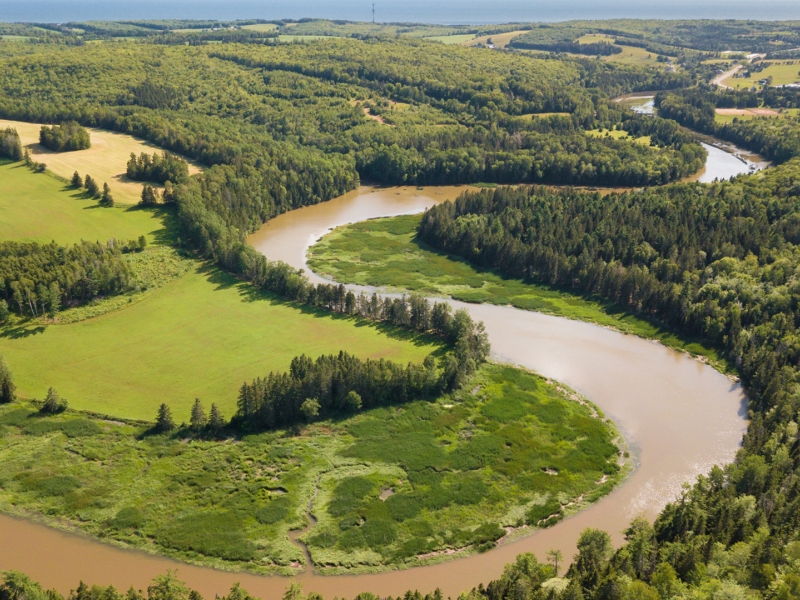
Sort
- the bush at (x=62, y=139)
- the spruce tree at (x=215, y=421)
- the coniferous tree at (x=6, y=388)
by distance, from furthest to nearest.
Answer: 1. the bush at (x=62, y=139)
2. the coniferous tree at (x=6, y=388)
3. the spruce tree at (x=215, y=421)

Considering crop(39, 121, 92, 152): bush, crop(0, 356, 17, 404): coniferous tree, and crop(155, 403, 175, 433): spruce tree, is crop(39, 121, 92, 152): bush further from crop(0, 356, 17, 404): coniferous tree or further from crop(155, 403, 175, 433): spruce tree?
crop(155, 403, 175, 433): spruce tree

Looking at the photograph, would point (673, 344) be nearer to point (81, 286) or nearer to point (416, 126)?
point (81, 286)

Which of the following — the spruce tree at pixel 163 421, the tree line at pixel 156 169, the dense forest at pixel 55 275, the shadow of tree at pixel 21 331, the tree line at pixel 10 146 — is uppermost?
the tree line at pixel 10 146

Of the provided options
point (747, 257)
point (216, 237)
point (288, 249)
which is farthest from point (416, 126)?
point (747, 257)

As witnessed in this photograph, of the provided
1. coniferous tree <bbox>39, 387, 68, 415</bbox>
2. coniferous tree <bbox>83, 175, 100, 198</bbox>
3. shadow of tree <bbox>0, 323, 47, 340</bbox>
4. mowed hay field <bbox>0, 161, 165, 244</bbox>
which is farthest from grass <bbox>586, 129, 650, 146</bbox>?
coniferous tree <bbox>39, 387, 68, 415</bbox>

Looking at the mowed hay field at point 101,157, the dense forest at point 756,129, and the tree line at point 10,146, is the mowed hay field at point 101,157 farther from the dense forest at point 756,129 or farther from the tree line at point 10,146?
the dense forest at point 756,129

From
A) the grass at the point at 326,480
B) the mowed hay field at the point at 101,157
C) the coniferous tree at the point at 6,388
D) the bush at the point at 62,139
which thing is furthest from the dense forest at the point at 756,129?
the coniferous tree at the point at 6,388
